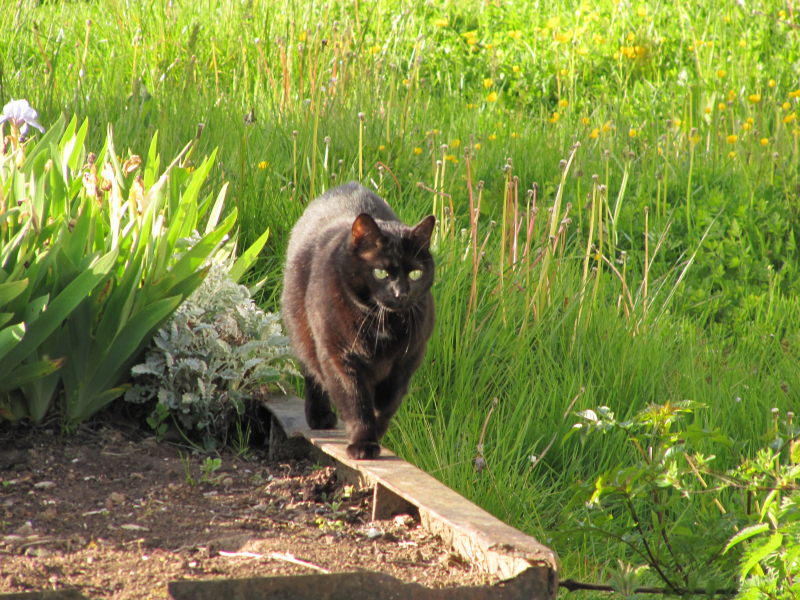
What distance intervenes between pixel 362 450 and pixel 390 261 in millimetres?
530

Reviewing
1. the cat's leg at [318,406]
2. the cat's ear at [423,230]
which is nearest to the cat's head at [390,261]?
the cat's ear at [423,230]

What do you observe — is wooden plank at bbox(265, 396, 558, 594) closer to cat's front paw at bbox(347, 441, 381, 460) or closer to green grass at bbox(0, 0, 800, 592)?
cat's front paw at bbox(347, 441, 381, 460)

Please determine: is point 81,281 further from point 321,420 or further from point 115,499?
point 321,420

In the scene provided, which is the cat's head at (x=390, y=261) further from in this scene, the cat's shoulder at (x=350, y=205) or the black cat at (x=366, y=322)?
the cat's shoulder at (x=350, y=205)

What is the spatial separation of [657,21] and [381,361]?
5.97m

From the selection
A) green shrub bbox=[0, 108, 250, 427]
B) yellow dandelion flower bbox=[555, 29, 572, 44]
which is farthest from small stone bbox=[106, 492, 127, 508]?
yellow dandelion flower bbox=[555, 29, 572, 44]

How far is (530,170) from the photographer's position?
5.36 meters

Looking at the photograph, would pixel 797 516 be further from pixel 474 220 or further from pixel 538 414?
pixel 474 220

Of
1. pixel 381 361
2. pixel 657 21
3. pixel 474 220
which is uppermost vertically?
pixel 657 21

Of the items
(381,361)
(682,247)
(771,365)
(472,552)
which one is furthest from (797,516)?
(682,247)

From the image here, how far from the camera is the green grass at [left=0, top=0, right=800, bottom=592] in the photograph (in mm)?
3291

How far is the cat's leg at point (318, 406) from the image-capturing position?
2.97 m

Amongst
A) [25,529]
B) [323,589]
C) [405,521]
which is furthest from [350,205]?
[323,589]

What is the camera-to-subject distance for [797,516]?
1833 mm
